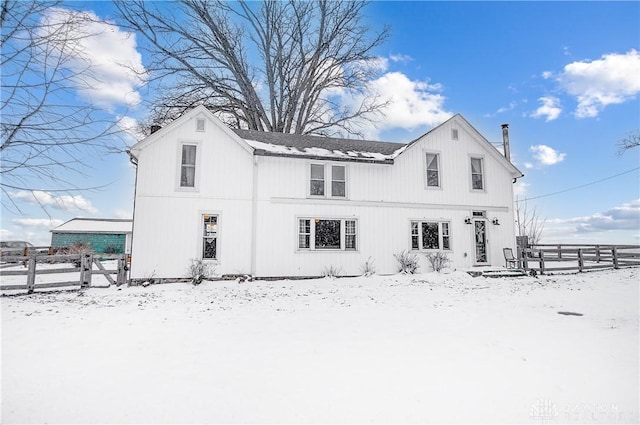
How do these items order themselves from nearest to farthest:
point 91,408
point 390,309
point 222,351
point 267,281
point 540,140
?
point 91,408
point 222,351
point 390,309
point 267,281
point 540,140

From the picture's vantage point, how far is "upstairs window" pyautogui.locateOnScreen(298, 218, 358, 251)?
1421cm

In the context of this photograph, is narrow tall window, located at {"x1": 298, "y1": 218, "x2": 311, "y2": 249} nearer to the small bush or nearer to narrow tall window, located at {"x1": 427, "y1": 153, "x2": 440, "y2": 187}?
narrow tall window, located at {"x1": 427, "y1": 153, "x2": 440, "y2": 187}

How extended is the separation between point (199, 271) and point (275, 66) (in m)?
21.3

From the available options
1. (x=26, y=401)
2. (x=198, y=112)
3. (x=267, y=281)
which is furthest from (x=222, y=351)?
(x=198, y=112)

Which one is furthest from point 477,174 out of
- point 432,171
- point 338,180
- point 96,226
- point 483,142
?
point 96,226

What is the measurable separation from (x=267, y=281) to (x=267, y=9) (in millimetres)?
23924

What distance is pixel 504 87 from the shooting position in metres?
17.1

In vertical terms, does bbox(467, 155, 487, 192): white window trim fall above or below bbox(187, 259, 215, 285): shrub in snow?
above

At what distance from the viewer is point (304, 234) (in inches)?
560

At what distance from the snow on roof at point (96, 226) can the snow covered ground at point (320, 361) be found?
2692 centimetres

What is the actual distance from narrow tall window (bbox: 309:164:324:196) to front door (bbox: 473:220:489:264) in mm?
7641

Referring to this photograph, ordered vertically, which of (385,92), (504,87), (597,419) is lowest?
(597,419)

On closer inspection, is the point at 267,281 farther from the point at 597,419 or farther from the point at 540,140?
the point at 540,140

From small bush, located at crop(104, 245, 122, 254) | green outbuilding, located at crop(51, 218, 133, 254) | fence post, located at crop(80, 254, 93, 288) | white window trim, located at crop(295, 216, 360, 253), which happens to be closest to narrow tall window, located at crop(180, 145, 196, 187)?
fence post, located at crop(80, 254, 93, 288)
